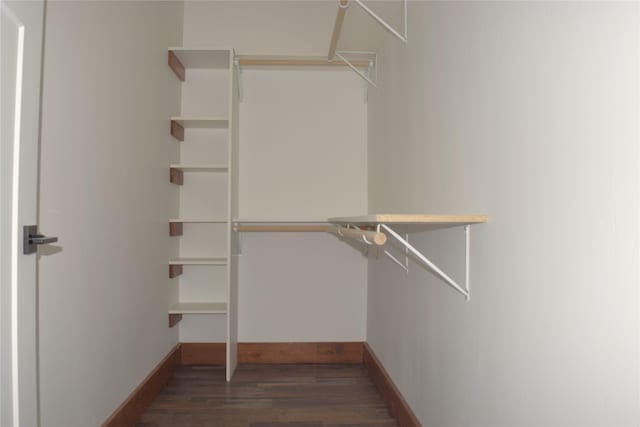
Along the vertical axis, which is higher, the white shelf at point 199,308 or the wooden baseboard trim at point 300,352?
the white shelf at point 199,308

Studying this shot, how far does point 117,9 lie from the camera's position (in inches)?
91.5

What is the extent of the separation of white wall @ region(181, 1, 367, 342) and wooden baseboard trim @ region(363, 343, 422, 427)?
0.45 metres

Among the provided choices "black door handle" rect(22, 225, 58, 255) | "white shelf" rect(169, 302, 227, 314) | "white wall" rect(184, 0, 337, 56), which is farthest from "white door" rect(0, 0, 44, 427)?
"white wall" rect(184, 0, 337, 56)

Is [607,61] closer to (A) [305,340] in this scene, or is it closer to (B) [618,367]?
(B) [618,367]

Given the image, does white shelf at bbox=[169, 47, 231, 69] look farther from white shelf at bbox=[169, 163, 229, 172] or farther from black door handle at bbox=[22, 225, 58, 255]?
black door handle at bbox=[22, 225, 58, 255]

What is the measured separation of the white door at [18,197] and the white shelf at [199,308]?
183 centimetres

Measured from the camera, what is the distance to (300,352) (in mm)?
3668

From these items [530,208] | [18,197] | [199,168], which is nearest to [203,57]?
[199,168]

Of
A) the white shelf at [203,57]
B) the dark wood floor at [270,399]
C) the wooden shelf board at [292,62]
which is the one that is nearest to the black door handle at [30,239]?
the dark wood floor at [270,399]

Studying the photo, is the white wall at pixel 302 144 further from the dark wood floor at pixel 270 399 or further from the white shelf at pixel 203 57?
the dark wood floor at pixel 270 399

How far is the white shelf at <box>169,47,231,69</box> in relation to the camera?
326cm

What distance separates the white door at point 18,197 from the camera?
4.09ft

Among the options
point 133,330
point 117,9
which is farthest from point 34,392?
point 117,9

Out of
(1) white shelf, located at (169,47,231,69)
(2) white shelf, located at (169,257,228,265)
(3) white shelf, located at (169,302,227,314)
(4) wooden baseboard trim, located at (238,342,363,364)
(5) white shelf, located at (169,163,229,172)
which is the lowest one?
(4) wooden baseboard trim, located at (238,342,363,364)
